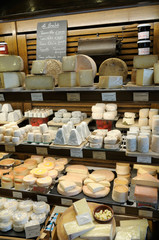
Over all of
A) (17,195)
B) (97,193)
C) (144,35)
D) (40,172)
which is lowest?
(17,195)

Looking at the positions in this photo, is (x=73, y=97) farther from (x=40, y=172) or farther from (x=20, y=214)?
(x=20, y=214)

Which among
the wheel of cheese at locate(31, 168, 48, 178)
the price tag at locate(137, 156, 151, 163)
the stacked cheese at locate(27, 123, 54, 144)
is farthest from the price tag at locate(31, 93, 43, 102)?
the price tag at locate(137, 156, 151, 163)

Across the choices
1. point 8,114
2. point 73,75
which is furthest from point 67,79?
point 8,114

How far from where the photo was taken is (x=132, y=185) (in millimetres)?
2330

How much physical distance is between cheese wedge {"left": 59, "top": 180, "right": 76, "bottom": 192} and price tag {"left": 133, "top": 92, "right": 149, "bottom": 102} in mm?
1099

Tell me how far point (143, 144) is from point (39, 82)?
1145 millimetres

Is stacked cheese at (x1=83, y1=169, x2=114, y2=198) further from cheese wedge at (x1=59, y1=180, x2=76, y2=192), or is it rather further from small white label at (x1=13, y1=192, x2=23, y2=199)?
small white label at (x1=13, y1=192, x2=23, y2=199)

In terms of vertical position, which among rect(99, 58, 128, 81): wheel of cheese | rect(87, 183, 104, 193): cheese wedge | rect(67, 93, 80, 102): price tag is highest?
rect(99, 58, 128, 81): wheel of cheese

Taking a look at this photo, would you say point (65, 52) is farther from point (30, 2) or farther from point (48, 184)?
point (48, 184)

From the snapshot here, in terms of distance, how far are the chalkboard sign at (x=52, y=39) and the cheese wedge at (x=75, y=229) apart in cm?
243

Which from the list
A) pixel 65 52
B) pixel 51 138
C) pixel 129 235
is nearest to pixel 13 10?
pixel 51 138

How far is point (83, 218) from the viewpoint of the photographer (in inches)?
75.5

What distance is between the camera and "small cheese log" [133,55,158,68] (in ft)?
6.53

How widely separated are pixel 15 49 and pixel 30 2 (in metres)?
2.04
